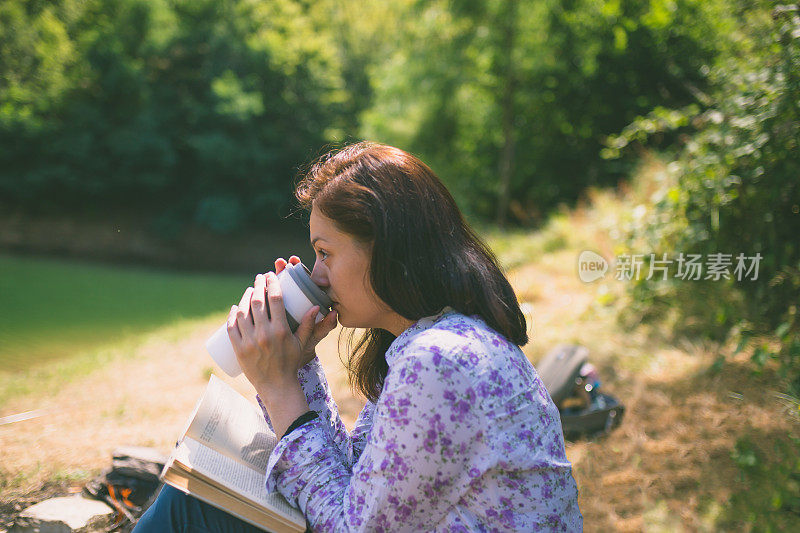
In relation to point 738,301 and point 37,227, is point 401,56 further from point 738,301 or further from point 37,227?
point 738,301

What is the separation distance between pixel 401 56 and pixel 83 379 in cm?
1209

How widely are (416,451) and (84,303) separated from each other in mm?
11145

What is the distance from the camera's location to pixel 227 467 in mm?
1343

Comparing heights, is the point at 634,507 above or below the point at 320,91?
below

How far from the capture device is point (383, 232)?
1318 mm

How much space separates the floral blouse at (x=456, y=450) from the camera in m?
1.11

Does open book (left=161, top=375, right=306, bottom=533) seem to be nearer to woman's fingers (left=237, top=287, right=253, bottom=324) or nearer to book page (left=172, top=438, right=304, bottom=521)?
book page (left=172, top=438, right=304, bottom=521)

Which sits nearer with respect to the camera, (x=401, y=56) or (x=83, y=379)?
(x=83, y=379)

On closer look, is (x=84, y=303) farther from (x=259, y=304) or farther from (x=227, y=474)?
(x=227, y=474)

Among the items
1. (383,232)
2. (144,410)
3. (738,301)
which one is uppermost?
(383,232)

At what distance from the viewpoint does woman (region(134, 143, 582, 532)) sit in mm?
1125

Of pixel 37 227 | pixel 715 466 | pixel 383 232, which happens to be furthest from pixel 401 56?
pixel 383 232

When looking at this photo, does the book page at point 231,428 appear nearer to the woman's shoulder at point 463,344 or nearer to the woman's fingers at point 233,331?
the woman's fingers at point 233,331

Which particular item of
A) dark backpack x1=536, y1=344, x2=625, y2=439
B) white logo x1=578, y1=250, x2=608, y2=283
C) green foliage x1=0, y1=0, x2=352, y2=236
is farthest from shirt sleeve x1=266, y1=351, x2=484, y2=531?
green foliage x1=0, y1=0, x2=352, y2=236
